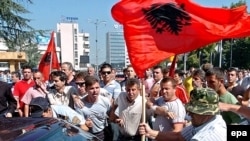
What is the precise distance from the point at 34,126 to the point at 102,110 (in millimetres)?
2300

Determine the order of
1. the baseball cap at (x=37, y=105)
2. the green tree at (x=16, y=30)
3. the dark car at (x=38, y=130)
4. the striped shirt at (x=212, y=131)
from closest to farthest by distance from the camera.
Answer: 1. the dark car at (x=38, y=130)
2. the striped shirt at (x=212, y=131)
3. the baseball cap at (x=37, y=105)
4. the green tree at (x=16, y=30)

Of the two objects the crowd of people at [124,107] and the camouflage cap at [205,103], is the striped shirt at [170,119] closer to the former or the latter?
the crowd of people at [124,107]

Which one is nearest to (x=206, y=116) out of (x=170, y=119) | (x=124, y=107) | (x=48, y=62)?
(x=170, y=119)

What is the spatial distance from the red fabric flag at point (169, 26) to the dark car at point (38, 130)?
1160 mm

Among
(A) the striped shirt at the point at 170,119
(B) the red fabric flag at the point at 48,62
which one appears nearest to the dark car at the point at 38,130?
(A) the striped shirt at the point at 170,119

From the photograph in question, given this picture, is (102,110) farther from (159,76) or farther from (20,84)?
(20,84)

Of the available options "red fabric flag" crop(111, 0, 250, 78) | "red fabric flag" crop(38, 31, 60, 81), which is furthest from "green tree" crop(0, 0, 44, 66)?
"red fabric flag" crop(111, 0, 250, 78)

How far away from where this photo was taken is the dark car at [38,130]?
8.66ft

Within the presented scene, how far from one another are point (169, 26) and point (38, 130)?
217cm

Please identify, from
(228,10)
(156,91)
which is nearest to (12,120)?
(228,10)

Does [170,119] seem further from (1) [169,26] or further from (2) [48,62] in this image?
(2) [48,62]

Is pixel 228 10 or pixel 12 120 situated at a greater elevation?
pixel 228 10

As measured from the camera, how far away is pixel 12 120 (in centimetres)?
309

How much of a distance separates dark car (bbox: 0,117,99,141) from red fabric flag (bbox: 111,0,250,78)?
45.7 inches
